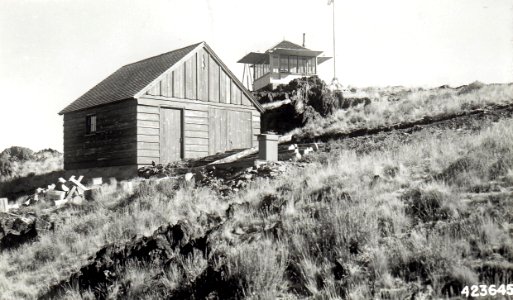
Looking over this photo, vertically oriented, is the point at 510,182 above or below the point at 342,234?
above

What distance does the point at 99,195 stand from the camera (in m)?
15.5

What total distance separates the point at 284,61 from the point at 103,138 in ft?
81.0

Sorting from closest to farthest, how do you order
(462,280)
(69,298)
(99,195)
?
(462,280)
(69,298)
(99,195)

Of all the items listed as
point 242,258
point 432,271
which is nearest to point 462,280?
point 432,271

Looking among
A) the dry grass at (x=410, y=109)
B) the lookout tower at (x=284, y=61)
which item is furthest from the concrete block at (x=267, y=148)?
the lookout tower at (x=284, y=61)

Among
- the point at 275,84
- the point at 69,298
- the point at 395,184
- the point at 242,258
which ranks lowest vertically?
the point at 69,298

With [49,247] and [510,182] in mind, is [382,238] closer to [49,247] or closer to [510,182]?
[510,182]

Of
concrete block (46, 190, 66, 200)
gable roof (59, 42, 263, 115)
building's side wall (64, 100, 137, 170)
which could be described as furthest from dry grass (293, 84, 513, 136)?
concrete block (46, 190, 66, 200)

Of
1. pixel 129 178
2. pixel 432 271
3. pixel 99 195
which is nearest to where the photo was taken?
pixel 432 271

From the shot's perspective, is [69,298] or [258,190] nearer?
[69,298]

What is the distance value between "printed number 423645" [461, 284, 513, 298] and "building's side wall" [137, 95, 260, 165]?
1649 cm

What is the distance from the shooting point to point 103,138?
72.6 feet

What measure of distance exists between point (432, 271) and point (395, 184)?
3.92 m

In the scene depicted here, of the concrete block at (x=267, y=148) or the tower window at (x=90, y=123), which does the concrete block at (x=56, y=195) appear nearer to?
the tower window at (x=90, y=123)
